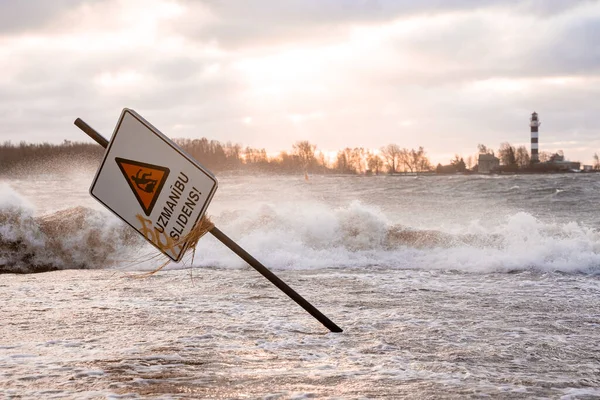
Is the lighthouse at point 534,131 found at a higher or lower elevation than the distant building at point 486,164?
higher

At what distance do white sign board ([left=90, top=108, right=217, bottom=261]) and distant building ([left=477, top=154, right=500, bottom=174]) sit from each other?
126 metres

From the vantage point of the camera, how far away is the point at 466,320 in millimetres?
6684

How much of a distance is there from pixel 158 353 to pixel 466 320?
130 inches

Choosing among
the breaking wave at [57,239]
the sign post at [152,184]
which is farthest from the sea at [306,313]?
the sign post at [152,184]

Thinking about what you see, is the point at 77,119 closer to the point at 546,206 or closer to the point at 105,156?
the point at 105,156

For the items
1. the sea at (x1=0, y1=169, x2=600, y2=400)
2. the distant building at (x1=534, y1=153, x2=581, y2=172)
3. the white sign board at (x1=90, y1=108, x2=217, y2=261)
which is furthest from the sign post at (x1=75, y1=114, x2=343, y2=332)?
the distant building at (x1=534, y1=153, x2=581, y2=172)

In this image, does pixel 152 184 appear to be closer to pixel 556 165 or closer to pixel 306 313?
pixel 306 313

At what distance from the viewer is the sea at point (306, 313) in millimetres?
4477

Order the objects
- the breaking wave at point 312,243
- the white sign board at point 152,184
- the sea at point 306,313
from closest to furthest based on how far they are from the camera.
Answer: the sea at point 306,313 → the white sign board at point 152,184 → the breaking wave at point 312,243

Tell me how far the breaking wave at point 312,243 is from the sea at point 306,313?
0.16ft

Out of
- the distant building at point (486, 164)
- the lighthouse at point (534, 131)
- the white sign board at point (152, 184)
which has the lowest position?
the white sign board at point (152, 184)

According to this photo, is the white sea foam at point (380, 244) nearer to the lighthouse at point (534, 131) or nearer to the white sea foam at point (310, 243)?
the white sea foam at point (310, 243)

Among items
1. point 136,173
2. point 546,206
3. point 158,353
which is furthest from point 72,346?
point 546,206

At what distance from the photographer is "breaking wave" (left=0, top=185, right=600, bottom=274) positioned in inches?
465
